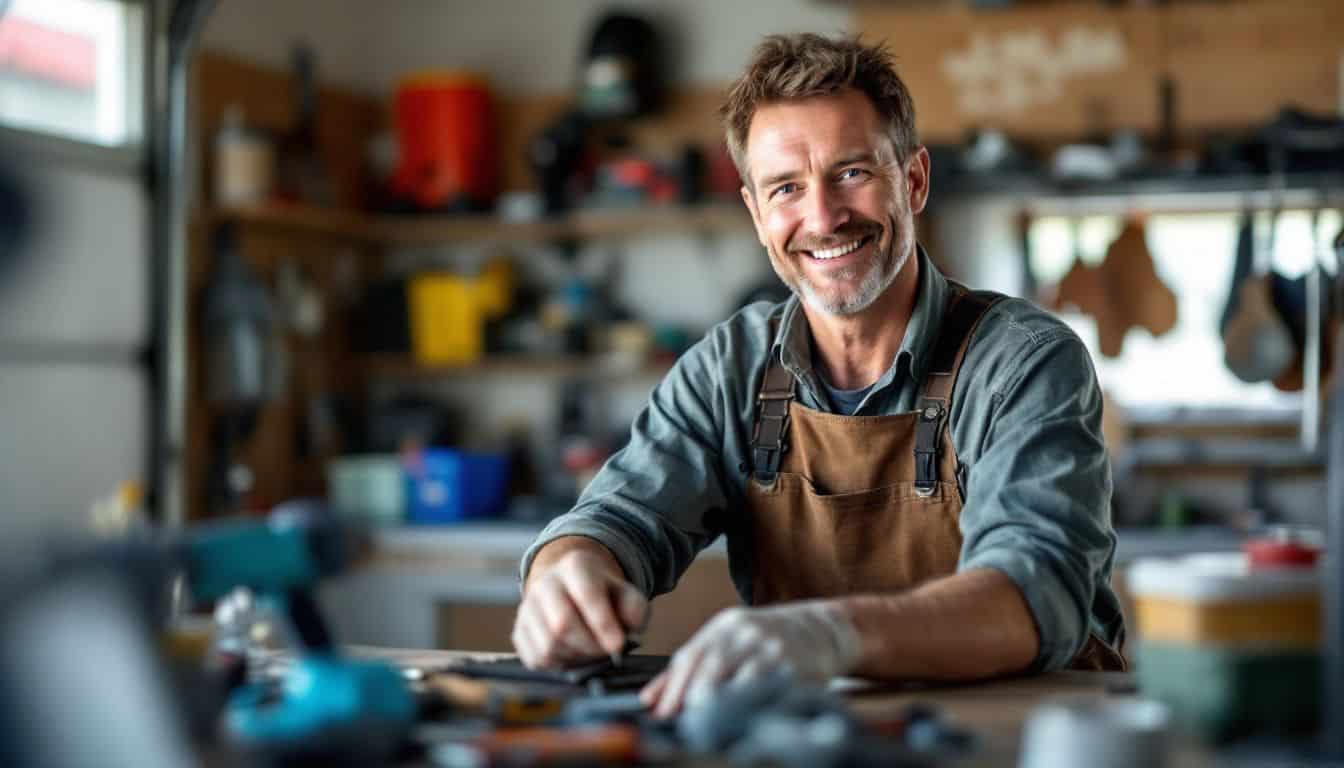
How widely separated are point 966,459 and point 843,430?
191 mm

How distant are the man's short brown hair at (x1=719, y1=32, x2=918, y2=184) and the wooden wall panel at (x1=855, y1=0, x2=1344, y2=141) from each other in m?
2.39

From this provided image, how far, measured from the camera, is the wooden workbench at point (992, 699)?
1264mm

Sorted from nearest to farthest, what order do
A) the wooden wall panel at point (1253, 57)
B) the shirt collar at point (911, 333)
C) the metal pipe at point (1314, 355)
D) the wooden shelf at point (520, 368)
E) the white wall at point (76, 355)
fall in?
1. the shirt collar at point (911, 333)
2. the metal pipe at point (1314, 355)
3. the white wall at point (76, 355)
4. the wooden wall panel at point (1253, 57)
5. the wooden shelf at point (520, 368)

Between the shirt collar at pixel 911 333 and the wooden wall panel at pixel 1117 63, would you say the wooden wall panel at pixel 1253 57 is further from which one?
the shirt collar at pixel 911 333

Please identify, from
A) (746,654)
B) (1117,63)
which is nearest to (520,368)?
(1117,63)

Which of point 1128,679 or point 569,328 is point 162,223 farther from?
point 1128,679

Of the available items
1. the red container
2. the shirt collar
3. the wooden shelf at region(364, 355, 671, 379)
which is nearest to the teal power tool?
the shirt collar

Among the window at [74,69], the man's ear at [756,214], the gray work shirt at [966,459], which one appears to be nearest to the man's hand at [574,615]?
→ the gray work shirt at [966,459]

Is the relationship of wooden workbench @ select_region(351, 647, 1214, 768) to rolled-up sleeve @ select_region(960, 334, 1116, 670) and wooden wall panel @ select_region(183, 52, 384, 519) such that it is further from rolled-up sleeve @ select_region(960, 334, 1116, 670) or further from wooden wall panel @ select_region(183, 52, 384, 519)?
wooden wall panel @ select_region(183, 52, 384, 519)

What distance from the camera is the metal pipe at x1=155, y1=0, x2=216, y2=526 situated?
4270 mm

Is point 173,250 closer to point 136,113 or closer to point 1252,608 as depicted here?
point 136,113

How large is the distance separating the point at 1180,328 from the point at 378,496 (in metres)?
2.55

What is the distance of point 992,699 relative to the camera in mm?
1543

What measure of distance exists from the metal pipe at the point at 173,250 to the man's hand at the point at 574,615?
279cm
